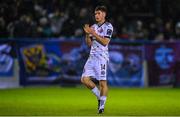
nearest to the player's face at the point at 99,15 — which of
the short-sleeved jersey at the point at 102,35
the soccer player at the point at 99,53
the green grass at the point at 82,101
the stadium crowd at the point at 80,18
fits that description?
the soccer player at the point at 99,53

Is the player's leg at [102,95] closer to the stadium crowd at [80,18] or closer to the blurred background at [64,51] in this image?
the blurred background at [64,51]

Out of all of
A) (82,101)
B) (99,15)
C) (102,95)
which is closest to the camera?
(99,15)

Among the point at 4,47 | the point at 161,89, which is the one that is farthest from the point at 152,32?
the point at 4,47

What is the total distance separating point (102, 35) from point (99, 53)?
1.39ft

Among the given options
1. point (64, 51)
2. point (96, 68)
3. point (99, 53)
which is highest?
point (99, 53)

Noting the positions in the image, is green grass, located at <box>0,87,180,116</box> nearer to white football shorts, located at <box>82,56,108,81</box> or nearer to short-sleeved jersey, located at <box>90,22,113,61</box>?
white football shorts, located at <box>82,56,108,81</box>

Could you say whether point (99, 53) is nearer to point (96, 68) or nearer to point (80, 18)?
point (96, 68)

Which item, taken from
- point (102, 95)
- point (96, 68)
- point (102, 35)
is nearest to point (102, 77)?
point (96, 68)

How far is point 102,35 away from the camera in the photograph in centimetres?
1240

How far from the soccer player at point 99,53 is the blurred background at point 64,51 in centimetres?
785

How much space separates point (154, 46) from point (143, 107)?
7738mm

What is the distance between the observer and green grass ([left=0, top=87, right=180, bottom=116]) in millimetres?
12523

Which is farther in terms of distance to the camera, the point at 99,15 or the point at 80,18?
the point at 80,18

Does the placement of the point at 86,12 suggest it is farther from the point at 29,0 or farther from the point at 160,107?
the point at 160,107
